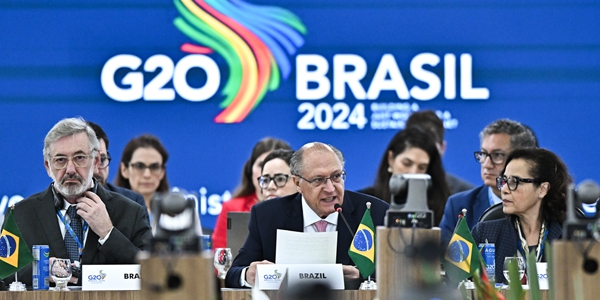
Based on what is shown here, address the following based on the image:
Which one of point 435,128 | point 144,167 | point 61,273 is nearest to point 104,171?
point 144,167

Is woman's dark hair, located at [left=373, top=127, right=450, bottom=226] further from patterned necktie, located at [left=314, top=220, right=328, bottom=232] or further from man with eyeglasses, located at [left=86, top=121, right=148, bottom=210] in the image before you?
man with eyeglasses, located at [left=86, top=121, right=148, bottom=210]

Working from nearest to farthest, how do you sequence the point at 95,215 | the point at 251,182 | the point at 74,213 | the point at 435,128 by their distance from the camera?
the point at 95,215
the point at 74,213
the point at 251,182
the point at 435,128

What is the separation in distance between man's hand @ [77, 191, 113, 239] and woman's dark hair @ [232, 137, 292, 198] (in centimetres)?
197

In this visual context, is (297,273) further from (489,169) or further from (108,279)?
(489,169)

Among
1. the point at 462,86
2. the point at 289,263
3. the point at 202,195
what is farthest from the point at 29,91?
the point at 289,263

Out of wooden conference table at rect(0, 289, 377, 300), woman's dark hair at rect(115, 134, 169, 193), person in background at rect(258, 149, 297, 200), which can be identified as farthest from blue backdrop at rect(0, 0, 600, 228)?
wooden conference table at rect(0, 289, 377, 300)

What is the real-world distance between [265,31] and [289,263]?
3241 millimetres

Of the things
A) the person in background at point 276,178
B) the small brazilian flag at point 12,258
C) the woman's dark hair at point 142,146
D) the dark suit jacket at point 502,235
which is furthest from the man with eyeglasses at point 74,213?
the woman's dark hair at point 142,146

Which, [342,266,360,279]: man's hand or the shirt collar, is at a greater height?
the shirt collar

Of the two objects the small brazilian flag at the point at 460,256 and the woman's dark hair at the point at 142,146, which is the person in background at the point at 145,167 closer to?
the woman's dark hair at the point at 142,146

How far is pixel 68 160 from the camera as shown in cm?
411

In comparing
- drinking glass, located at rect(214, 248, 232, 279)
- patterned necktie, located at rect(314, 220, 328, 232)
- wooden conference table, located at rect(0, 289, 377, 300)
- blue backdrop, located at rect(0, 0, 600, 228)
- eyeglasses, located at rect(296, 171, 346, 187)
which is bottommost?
wooden conference table, located at rect(0, 289, 377, 300)

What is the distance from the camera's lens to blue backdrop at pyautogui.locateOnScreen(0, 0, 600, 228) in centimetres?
655

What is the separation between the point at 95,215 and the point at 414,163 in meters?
2.19
